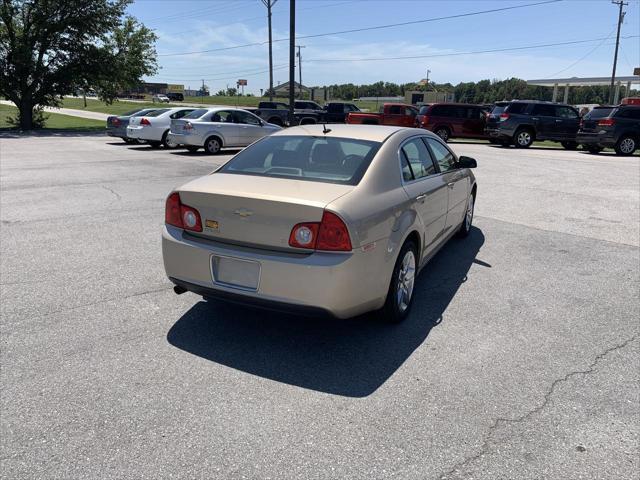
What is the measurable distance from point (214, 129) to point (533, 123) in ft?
45.5

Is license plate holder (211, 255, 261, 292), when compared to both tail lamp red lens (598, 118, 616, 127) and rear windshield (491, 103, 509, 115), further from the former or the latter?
rear windshield (491, 103, 509, 115)

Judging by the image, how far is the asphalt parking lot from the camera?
266 centimetres

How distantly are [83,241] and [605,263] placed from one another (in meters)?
6.28

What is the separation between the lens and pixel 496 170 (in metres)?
14.3

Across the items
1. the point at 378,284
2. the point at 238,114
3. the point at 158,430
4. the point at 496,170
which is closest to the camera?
the point at 158,430

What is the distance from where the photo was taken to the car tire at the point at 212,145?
55.3 feet

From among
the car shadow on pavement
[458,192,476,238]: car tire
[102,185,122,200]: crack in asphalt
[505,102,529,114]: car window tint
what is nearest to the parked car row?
[102,185,122,200]: crack in asphalt

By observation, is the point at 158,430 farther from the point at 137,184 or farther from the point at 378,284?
the point at 137,184

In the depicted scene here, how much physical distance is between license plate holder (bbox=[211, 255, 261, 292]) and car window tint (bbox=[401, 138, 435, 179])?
5.98 feet

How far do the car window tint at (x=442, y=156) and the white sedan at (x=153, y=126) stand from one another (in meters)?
14.4

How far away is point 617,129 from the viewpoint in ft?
65.2

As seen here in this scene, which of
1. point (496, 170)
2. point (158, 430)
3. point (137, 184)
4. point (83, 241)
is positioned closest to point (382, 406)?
point (158, 430)

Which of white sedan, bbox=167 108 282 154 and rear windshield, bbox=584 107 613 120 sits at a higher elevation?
rear windshield, bbox=584 107 613 120

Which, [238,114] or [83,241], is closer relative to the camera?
[83,241]
